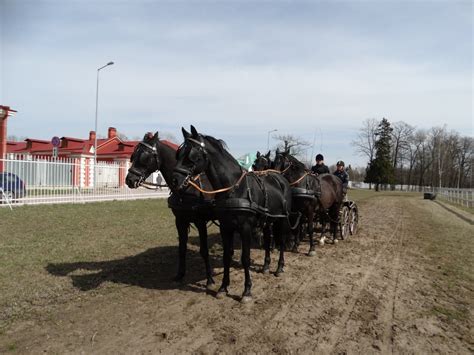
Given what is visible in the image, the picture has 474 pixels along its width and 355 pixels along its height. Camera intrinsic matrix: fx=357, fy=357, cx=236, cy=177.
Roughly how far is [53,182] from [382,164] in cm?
6601

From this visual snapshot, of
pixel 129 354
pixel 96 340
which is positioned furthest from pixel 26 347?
pixel 129 354

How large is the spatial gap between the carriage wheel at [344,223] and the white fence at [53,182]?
1234cm

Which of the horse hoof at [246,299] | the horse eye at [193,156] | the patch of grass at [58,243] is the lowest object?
the patch of grass at [58,243]

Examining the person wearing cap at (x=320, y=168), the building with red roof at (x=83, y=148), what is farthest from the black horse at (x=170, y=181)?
the building with red roof at (x=83, y=148)

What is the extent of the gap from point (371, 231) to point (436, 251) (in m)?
3.25

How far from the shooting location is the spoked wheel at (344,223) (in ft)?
33.1

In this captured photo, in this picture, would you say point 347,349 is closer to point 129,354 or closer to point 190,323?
point 190,323

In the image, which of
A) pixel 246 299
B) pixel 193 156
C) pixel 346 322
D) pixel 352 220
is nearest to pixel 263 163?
pixel 352 220

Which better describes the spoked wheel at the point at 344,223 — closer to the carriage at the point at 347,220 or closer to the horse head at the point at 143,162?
the carriage at the point at 347,220

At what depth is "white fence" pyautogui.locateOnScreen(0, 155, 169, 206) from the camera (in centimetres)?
1441

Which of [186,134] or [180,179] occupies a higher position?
[186,134]

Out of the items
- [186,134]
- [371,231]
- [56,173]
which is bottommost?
→ [371,231]

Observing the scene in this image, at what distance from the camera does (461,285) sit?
19.7ft

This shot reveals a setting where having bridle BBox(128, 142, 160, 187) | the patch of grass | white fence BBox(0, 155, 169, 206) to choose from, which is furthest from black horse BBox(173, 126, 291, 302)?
white fence BBox(0, 155, 169, 206)
